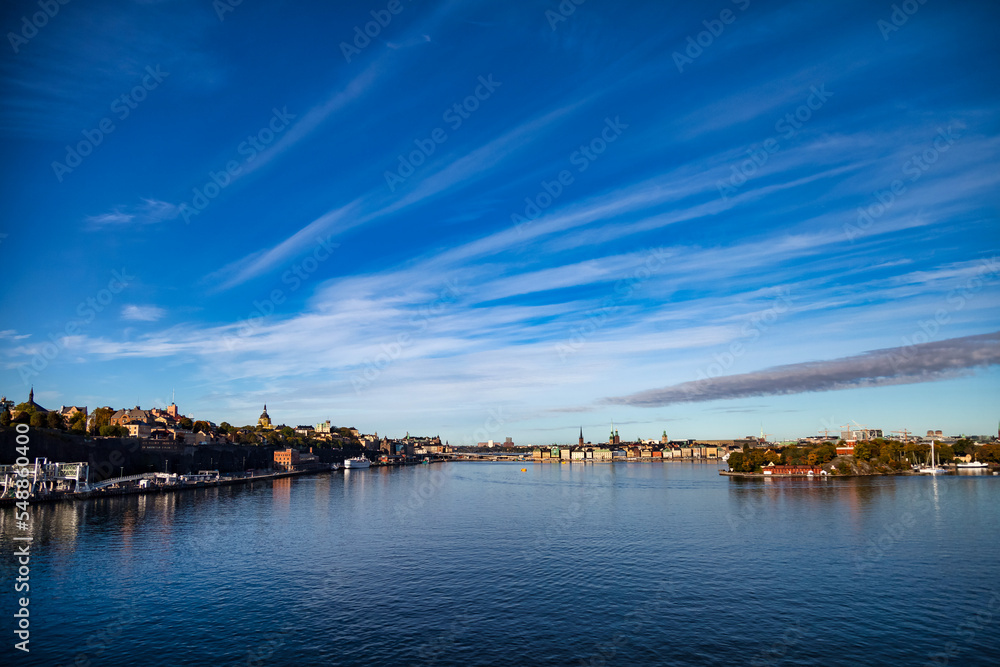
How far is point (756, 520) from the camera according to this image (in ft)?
204

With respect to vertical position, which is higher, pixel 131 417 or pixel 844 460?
pixel 131 417

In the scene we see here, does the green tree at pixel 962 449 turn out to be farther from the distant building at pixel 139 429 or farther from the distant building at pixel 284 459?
the distant building at pixel 139 429

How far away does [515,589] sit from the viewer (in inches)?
1377

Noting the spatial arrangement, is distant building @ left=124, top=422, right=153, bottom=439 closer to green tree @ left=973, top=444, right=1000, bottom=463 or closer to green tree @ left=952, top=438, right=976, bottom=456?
green tree @ left=952, top=438, right=976, bottom=456

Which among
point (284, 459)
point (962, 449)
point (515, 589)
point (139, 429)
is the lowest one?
point (284, 459)

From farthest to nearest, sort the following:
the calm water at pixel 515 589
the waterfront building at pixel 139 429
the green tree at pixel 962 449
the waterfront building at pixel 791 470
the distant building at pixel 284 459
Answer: the distant building at pixel 284 459
the green tree at pixel 962 449
the waterfront building at pixel 139 429
the waterfront building at pixel 791 470
the calm water at pixel 515 589

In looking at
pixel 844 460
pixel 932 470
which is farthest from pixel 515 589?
pixel 932 470

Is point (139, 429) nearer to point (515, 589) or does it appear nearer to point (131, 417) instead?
point (131, 417)

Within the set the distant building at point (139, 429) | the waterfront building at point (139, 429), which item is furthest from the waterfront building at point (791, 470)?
the distant building at point (139, 429)

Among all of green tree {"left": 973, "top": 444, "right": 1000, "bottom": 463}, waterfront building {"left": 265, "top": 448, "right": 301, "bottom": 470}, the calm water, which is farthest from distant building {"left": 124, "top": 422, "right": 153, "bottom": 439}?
green tree {"left": 973, "top": 444, "right": 1000, "bottom": 463}

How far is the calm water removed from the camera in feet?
84.6

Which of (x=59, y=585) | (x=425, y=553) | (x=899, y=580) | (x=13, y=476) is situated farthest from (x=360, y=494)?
(x=899, y=580)

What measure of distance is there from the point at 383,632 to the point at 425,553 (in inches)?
709

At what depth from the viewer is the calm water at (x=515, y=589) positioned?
84.6 feet
